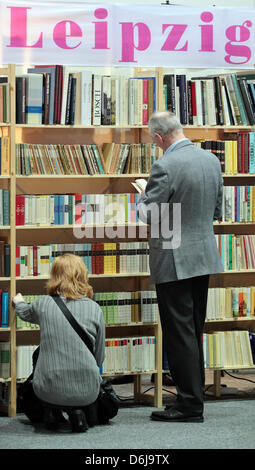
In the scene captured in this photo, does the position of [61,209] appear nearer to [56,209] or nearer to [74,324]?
[56,209]

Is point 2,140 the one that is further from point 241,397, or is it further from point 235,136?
point 241,397

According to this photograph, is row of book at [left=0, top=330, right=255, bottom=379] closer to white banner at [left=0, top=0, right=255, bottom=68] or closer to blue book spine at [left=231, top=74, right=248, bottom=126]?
blue book spine at [left=231, top=74, right=248, bottom=126]

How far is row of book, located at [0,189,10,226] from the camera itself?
450cm

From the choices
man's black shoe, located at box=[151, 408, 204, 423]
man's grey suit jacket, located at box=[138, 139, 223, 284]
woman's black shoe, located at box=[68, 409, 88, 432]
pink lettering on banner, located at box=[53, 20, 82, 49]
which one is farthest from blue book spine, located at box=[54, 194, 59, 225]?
man's black shoe, located at box=[151, 408, 204, 423]

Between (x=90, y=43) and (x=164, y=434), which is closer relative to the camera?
(x=164, y=434)

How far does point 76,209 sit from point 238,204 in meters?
1.01

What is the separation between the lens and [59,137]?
495 centimetres

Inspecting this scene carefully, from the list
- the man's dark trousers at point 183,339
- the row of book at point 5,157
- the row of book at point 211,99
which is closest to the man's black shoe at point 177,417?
the man's dark trousers at point 183,339

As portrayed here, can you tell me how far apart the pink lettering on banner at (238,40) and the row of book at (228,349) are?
165cm

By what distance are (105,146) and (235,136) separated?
86 cm

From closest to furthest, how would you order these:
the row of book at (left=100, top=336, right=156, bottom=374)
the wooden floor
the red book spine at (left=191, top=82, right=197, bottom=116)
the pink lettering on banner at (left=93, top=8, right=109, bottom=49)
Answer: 1. the pink lettering on banner at (left=93, top=8, right=109, bottom=49)
2. the row of book at (left=100, top=336, right=156, bottom=374)
3. the red book spine at (left=191, top=82, right=197, bottom=116)
4. the wooden floor

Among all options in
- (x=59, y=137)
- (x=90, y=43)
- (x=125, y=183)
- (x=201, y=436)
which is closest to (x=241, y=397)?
(x=201, y=436)

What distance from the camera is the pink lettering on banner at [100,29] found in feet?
14.7
